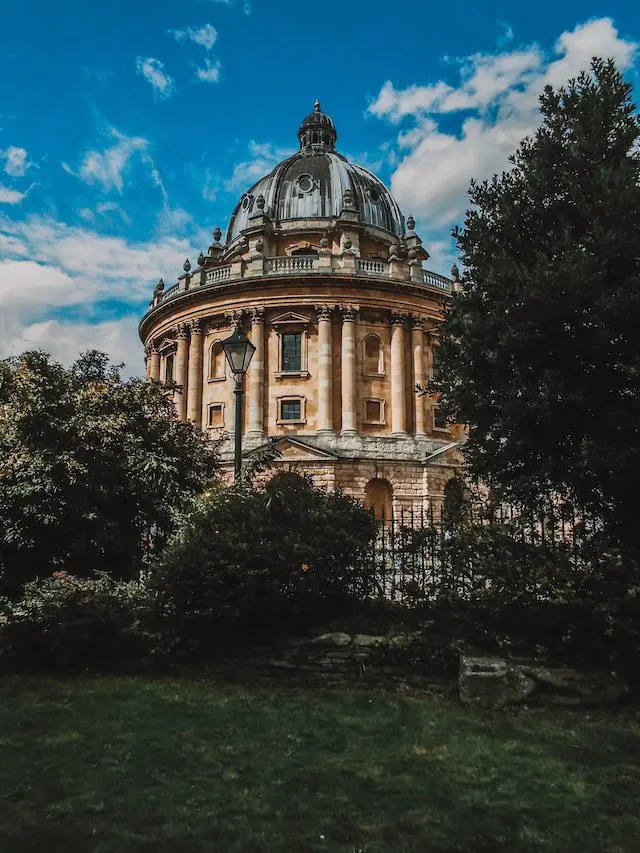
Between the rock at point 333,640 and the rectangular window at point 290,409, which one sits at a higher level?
the rectangular window at point 290,409

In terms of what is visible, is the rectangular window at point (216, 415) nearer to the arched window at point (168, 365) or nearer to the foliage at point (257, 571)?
the arched window at point (168, 365)

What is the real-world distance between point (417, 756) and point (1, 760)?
12.0 feet

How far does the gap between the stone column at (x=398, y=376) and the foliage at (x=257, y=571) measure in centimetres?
2640

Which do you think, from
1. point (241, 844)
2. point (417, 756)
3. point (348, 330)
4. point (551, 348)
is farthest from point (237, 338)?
point (348, 330)

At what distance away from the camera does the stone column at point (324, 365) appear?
35344mm

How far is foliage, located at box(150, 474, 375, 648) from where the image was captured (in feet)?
28.7

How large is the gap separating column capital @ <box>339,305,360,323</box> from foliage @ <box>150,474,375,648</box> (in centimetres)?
2740

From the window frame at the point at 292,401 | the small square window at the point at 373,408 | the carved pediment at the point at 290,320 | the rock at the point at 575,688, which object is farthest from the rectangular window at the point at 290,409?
the rock at the point at 575,688

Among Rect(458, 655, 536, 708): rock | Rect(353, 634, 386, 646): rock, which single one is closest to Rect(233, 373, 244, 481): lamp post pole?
Rect(353, 634, 386, 646): rock

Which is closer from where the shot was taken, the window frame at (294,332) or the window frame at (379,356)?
the window frame at (294,332)

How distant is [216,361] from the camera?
3838cm

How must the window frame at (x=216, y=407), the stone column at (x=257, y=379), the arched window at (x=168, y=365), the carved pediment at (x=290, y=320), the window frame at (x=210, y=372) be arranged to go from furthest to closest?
the arched window at (x=168, y=365), the window frame at (x=210, y=372), the window frame at (x=216, y=407), the carved pediment at (x=290, y=320), the stone column at (x=257, y=379)

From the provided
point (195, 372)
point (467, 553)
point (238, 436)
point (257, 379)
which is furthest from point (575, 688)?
point (195, 372)

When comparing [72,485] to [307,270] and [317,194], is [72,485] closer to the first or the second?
[307,270]
